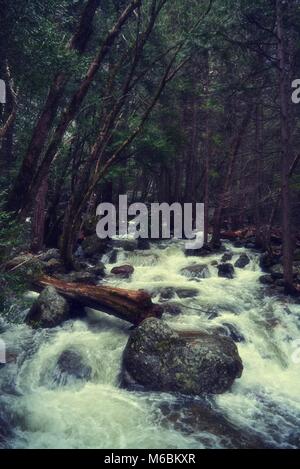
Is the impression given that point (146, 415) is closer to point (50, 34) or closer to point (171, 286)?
point (171, 286)

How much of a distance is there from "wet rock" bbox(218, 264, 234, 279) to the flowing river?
3296 mm

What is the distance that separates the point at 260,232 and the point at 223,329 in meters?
10.2

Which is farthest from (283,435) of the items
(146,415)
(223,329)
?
(223,329)

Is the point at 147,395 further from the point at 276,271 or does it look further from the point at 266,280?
the point at 276,271

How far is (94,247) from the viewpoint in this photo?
18766 mm

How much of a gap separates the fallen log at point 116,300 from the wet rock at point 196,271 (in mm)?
5674

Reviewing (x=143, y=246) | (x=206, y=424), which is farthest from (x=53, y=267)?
(x=206, y=424)

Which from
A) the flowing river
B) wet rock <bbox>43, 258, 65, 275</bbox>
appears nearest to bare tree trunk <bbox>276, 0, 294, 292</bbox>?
the flowing river

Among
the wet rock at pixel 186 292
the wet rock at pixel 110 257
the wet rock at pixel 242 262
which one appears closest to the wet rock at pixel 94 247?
the wet rock at pixel 110 257

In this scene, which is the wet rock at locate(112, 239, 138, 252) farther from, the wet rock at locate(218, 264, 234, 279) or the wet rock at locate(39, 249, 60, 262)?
the wet rock at locate(218, 264, 234, 279)

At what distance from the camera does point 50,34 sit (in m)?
9.23

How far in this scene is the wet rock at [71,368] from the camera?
8594 mm

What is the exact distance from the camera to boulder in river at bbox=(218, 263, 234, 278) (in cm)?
1615

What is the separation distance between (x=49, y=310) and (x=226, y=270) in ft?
27.2
